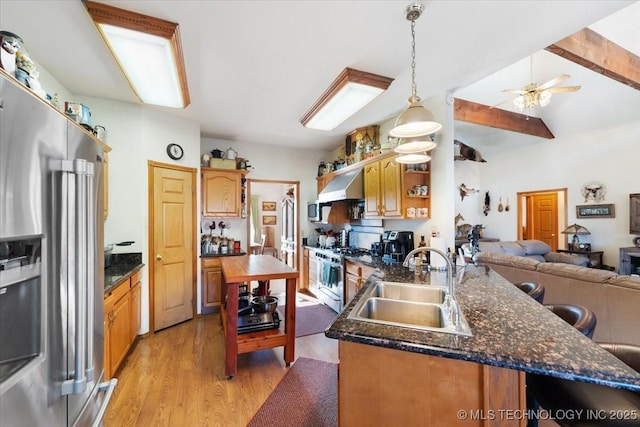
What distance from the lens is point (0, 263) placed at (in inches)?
28.3

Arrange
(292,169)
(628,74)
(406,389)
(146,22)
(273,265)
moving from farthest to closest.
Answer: (292,169)
(628,74)
(273,265)
(146,22)
(406,389)

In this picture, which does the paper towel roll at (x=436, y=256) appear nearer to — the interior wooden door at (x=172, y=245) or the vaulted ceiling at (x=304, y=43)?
the vaulted ceiling at (x=304, y=43)

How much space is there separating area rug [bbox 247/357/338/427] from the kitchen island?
0.83 metres

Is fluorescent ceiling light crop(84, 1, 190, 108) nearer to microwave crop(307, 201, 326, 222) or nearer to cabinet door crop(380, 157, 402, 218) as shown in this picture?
cabinet door crop(380, 157, 402, 218)

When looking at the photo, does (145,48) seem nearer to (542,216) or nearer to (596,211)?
(596,211)

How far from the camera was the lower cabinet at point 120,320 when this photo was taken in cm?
211

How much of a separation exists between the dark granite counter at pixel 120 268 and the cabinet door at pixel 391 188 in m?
2.90

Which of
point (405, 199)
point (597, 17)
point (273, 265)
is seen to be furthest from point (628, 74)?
point (273, 265)

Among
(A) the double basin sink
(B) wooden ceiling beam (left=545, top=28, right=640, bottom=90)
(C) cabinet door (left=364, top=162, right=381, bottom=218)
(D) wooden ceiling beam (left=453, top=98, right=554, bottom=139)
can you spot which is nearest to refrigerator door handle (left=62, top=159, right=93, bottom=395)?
(A) the double basin sink

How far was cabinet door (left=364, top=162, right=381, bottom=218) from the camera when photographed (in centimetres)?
352

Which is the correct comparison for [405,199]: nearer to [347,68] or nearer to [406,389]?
[347,68]

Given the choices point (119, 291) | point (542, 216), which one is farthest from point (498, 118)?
point (119, 291)

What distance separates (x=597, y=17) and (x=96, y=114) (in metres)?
4.68

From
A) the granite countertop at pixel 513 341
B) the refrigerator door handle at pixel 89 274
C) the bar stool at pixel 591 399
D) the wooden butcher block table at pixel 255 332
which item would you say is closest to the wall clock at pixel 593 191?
the granite countertop at pixel 513 341
